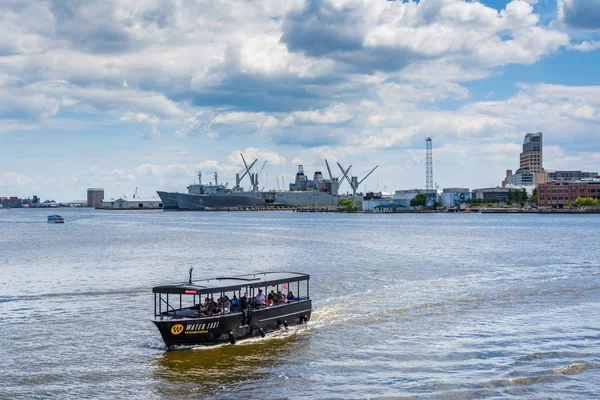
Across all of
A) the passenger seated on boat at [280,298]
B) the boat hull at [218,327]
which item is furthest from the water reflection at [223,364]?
the passenger seated on boat at [280,298]

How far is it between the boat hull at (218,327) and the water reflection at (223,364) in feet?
1.14

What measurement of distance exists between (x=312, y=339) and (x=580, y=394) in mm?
11713

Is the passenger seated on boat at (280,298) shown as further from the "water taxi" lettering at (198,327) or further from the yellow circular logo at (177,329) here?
the yellow circular logo at (177,329)

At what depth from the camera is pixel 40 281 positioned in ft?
161

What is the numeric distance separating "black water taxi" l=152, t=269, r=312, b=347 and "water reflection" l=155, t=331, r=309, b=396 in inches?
18.5

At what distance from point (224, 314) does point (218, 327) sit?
0.74 m

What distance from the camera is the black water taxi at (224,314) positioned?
27.1 m

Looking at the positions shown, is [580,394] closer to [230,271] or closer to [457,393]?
[457,393]

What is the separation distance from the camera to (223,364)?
83.0ft

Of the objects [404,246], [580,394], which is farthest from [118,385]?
[404,246]

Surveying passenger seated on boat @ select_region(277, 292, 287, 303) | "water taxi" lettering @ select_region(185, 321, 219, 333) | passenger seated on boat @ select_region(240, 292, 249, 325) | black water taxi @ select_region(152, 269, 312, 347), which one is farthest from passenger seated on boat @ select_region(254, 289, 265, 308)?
"water taxi" lettering @ select_region(185, 321, 219, 333)

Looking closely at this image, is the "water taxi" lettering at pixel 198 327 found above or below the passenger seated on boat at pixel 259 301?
below

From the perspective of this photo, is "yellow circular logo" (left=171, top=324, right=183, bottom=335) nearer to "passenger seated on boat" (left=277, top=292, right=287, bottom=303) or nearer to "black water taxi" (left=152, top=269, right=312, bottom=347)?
"black water taxi" (left=152, top=269, right=312, bottom=347)

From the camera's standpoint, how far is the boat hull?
88.3ft
